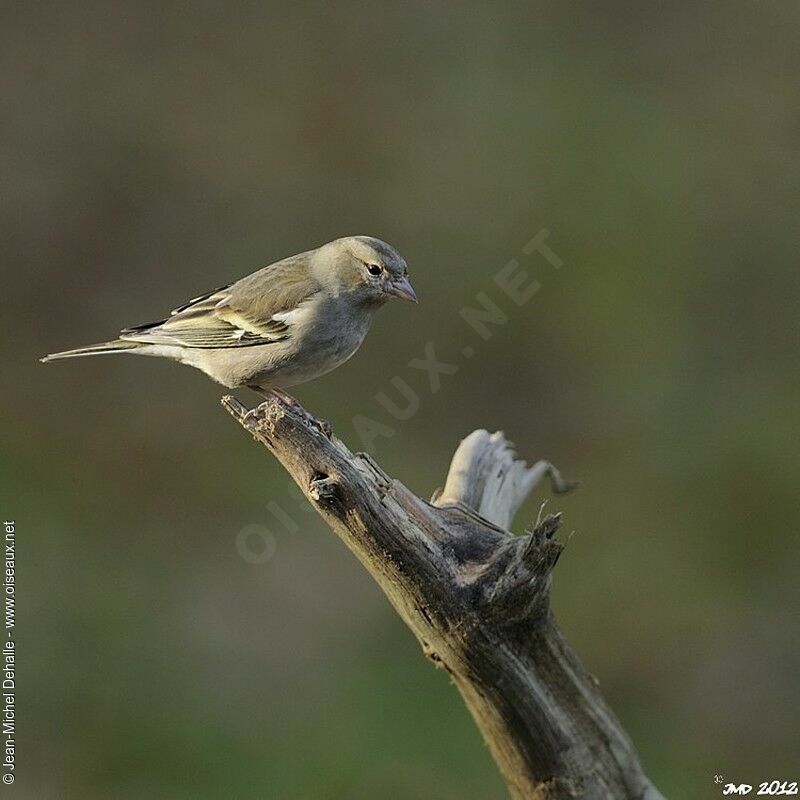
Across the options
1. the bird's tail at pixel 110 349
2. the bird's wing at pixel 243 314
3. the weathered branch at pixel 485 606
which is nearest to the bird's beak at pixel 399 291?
the bird's wing at pixel 243 314

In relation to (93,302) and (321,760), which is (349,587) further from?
(93,302)

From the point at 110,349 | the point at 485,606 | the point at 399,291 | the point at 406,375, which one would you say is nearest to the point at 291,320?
the point at 399,291

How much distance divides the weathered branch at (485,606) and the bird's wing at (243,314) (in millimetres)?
990

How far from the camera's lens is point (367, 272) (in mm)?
6371

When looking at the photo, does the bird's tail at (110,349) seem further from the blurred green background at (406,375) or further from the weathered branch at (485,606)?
the blurred green background at (406,375)

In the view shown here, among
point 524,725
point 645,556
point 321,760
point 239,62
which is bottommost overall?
point 524,725

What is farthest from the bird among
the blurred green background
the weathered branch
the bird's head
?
the blurred green background

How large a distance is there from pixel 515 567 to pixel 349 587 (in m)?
5.92

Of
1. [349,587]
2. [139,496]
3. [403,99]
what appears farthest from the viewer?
[403,99]

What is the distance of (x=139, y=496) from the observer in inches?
449

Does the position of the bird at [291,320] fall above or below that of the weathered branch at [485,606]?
above

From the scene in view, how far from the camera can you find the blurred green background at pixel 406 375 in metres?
9.35

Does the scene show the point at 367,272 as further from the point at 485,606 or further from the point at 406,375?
the point at 406,375

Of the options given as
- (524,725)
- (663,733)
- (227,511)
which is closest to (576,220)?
(227,511)
